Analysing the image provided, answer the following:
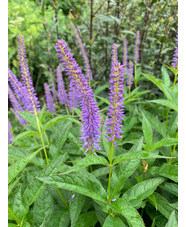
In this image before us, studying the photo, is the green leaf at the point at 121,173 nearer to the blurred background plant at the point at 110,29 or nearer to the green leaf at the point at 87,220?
the green leaf at the point at 87,220

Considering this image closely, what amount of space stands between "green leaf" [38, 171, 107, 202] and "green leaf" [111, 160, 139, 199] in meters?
0.11

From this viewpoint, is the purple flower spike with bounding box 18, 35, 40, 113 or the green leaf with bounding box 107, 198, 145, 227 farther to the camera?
the purple flower spike with bounding box 18, 35, 40, 113

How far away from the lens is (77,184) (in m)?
1.31

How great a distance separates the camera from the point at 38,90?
561 cm

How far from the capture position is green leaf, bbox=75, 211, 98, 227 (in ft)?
5.29

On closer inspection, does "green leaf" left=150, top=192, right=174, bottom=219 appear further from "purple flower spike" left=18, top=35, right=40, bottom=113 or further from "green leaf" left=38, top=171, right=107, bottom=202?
"purple flower spike" left=18, top=35, right=40, bottom=113

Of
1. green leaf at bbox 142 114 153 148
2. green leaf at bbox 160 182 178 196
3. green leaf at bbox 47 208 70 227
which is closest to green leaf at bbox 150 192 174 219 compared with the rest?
green leaf at bbox 160 182 178 196

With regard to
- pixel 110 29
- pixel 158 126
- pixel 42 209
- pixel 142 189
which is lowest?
pixel 42 209

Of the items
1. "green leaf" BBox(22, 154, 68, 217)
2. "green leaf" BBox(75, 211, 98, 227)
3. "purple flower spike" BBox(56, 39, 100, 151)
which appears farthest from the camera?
"green leaf" BBox(75, 211, 98, 227)

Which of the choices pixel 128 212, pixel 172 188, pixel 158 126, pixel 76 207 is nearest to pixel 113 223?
pixel 128 212

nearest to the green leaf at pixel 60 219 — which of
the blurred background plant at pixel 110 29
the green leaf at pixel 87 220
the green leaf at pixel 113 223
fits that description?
the green leaf at pixel 87 220

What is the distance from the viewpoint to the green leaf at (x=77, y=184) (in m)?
1.24

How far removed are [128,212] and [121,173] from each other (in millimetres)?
291

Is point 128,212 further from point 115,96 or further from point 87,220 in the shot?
point 115,96
